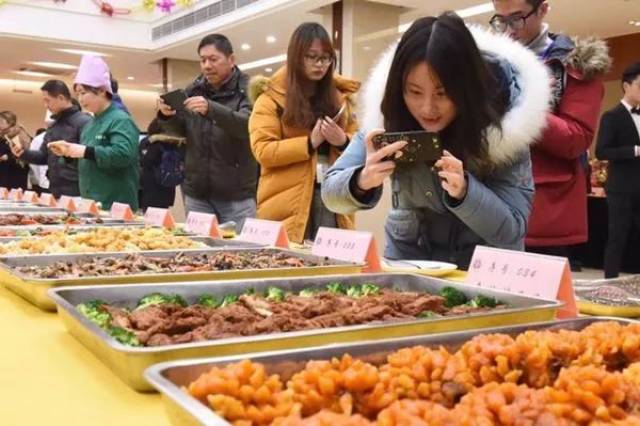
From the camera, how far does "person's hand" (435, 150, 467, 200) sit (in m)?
1.51

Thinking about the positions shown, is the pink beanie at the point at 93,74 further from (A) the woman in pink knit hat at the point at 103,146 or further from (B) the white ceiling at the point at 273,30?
(B) the white ceiling at the point at 273,30

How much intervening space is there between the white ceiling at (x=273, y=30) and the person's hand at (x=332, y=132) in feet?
17.0

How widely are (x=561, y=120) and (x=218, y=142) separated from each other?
1.64 m

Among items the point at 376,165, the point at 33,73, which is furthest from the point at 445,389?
the point at 33,73

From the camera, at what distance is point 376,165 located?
1.61m

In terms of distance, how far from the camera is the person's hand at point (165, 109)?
3096 mm

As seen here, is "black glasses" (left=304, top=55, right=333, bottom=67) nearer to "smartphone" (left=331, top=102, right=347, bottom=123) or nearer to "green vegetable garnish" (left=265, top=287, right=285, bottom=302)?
"smartphone" (left=331, top=102, right=347, bottom=123)

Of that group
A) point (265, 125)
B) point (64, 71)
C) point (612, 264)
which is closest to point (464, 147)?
point (265, 125)

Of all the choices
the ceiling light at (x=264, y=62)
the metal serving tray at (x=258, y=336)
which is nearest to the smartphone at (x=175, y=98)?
the metal serving tray at (x=258, y=336)

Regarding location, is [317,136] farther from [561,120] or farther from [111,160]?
[111,160]

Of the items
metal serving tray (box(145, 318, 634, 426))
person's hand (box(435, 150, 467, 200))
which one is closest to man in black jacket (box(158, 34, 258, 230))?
person's hand (box(435, 150, 467, 200))

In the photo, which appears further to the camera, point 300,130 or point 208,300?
point 300,130

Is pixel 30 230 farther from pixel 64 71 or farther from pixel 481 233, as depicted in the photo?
pixel 64 71

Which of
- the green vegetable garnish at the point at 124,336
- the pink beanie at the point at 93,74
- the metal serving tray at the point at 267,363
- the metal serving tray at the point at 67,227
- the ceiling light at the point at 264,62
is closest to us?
the metal serving tray at the point at 267,363
